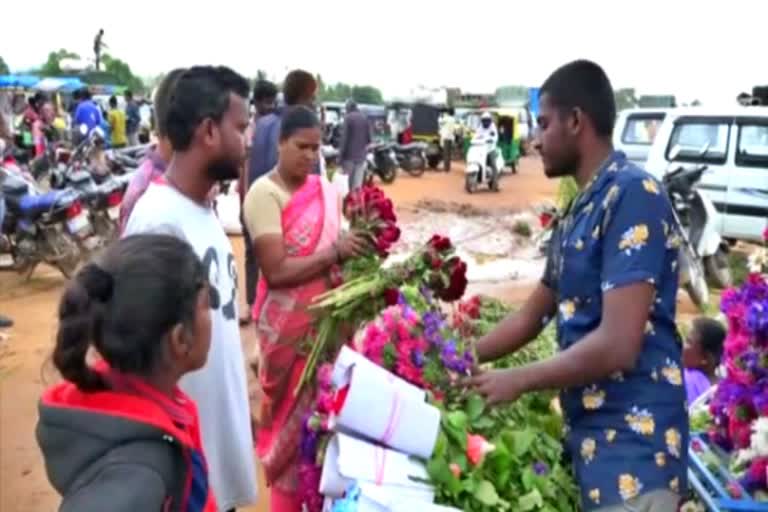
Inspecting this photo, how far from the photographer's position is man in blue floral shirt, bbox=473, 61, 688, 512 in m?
1.91

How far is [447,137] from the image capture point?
26.4 m

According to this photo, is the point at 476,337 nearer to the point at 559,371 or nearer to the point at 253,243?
the point at 559,371

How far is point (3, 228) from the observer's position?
29.5ft

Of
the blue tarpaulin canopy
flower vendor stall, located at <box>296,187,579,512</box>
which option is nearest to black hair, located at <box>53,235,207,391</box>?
flower vendor stall, located at <box>296,187,579,512</box>

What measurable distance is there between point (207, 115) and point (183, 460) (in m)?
1.22

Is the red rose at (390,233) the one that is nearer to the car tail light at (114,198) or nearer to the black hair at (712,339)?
the black hair at (712,339)

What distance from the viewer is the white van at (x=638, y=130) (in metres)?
13.6

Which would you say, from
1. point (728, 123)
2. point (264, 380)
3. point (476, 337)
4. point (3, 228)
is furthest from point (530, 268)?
point (476, 337)

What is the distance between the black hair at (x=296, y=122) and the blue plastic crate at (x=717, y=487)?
6.09 feet

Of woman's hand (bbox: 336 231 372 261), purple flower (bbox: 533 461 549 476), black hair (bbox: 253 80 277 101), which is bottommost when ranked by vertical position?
purple flower (bbox: 533 461 549 476)

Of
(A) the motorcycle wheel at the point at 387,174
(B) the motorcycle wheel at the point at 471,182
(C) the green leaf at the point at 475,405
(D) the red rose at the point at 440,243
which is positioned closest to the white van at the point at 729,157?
(B) the motorcycle wheel at the point at 471,182

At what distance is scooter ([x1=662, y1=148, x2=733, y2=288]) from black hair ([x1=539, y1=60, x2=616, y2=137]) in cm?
765

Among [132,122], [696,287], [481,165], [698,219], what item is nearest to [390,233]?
[696,287]

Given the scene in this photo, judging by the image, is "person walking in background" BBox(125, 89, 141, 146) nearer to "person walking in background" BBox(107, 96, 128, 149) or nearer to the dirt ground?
"person walking in background" BBox(107, 96, 128, 149)
